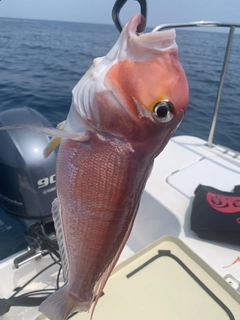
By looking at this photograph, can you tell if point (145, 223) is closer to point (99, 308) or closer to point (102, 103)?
point (99, 308)

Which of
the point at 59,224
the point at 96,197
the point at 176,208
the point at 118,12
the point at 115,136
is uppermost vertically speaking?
the point at 118,12

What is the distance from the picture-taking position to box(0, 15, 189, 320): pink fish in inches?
35.3

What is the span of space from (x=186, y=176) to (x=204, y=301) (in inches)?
53.5

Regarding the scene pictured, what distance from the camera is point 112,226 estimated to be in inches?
37.6

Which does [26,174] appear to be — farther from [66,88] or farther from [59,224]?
[66,88]

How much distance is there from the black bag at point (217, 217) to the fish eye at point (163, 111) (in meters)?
1.37

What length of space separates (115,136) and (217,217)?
1410 mm

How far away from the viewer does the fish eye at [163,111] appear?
89 cm

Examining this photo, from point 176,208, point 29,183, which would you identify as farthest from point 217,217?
point 29,183

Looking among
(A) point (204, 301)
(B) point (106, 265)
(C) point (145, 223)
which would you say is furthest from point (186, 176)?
(B) point (106, 265)

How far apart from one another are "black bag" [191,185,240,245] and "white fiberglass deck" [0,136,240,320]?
0.08 meters

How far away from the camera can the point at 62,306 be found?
105 cm

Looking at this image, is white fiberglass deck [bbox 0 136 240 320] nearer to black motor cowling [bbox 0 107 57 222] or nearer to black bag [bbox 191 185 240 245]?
black bag [bbox 191 185 240 245]

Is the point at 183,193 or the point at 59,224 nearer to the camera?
the point at 59,224
